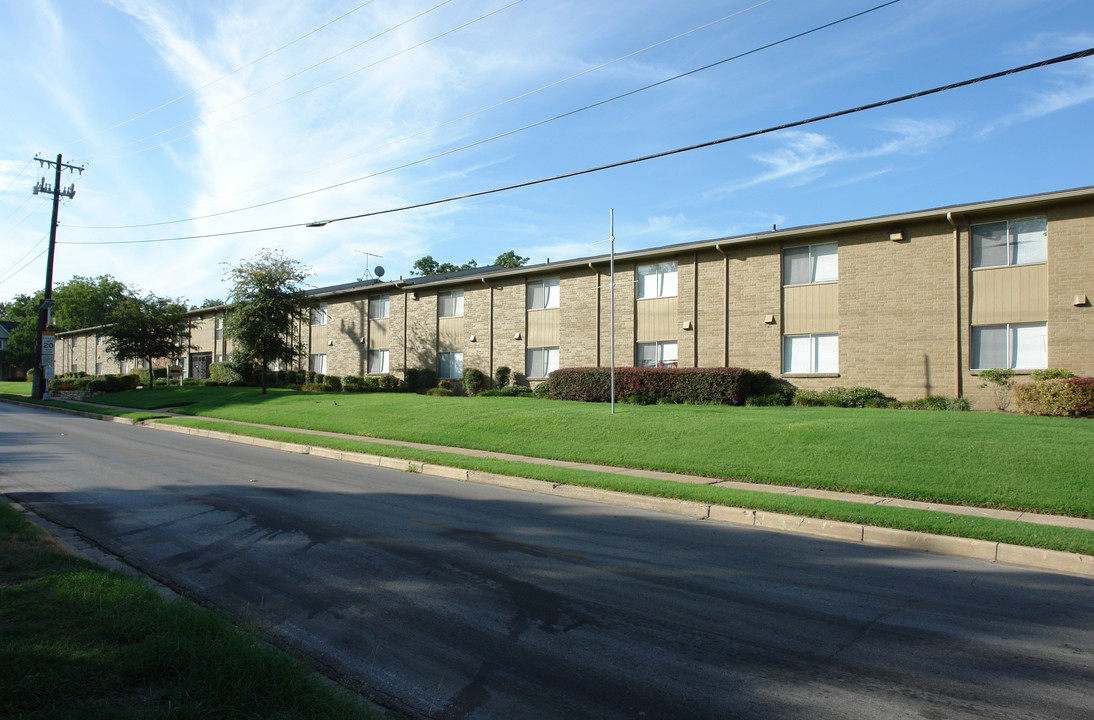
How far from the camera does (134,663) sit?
3.85 metres

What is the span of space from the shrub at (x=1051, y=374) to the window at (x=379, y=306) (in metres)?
28.6

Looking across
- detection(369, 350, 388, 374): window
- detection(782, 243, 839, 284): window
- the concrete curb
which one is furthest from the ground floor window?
the concrete curb

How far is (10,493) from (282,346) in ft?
79.6

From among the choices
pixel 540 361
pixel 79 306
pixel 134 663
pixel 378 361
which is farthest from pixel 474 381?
pixel 79 306

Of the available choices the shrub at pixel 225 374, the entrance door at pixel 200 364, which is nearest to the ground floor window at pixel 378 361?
the shrub at pixel 225 374

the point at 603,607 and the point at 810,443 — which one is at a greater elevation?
the point at 810,443

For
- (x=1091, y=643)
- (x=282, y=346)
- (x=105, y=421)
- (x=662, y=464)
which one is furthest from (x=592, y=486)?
(x=282, y=346)

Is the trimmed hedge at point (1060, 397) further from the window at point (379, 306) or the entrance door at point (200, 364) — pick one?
the entrance door at point (200, 364)

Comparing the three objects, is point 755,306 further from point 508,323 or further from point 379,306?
point 379,306

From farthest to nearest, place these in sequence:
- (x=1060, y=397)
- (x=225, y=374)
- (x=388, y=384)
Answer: (x=225, y=374)
(x=388, y=384)
(x=1060, y=397)

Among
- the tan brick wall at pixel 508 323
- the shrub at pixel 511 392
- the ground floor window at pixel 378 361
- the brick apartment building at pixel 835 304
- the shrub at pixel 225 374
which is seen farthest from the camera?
the shrub at pixel 225 374

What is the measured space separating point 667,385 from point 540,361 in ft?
25.3

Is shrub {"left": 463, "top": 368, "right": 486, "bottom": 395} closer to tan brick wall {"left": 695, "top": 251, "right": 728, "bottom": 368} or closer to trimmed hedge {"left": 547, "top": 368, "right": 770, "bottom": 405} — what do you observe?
trimmed hedge {"left": 547, "top": 368, "right": 770, "bottom": 405}

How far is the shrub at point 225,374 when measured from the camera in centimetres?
4156
